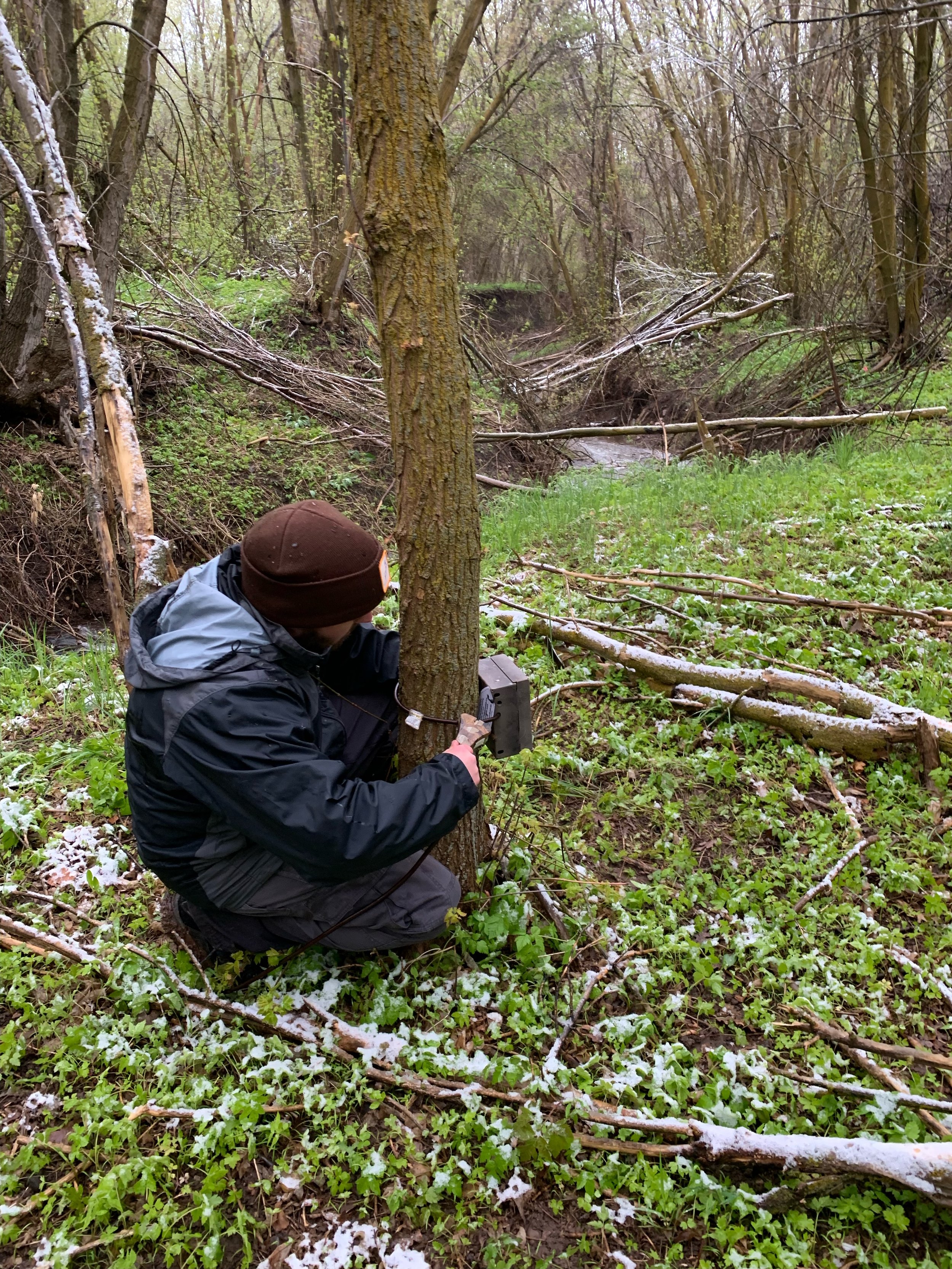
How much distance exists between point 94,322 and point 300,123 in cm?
1164

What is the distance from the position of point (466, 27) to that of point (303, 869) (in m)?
12.2

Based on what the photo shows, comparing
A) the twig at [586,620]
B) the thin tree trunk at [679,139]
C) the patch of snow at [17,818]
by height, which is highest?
the thin tree trunk at [679,139]

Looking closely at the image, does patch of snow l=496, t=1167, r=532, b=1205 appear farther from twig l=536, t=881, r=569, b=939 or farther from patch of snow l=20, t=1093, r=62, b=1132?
patch of snow l=20, t=1093, r=62, b=1132

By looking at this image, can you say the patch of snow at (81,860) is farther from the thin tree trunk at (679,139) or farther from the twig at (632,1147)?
the thin tree trunk at (679,139)

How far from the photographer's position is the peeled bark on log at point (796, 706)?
324cm

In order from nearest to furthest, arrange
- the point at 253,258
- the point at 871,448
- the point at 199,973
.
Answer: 1. the point at 199,973
2. the point at 871,448
3. the point at 253,258

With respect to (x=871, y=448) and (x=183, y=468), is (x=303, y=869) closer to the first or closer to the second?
(x=183, y=468)

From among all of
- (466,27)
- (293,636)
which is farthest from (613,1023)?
(466,27)

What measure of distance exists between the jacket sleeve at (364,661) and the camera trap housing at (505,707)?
325mm

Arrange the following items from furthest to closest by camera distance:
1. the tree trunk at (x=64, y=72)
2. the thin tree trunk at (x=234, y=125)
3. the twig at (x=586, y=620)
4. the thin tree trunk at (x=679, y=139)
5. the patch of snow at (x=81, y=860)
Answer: the thin tree trunk at (x=679, y=139) → the thin tree trunk at (x=234, y=125) → the tree trunk at (x=64, y=72) → the twig at (x=586, y=620) → the patch of snow at (x=81, y=860)

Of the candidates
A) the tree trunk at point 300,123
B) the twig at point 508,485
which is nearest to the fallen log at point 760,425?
the twig at point 508,485

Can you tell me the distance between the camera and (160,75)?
2327cm

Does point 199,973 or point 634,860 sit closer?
point 199,973

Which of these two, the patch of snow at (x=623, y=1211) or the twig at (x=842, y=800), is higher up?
the twig at (x=842, y=800)
